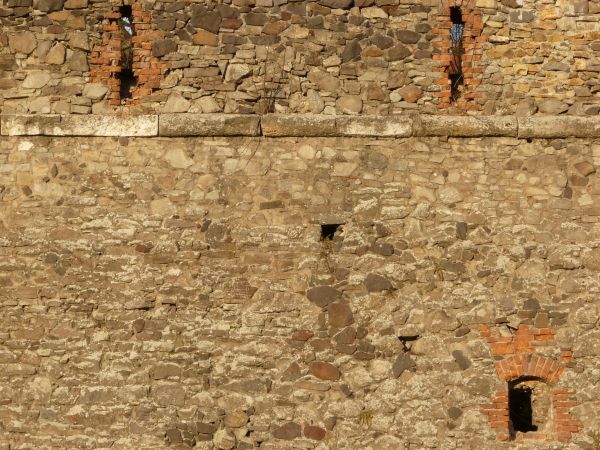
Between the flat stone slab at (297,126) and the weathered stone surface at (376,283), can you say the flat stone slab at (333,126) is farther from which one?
the weathered stone surface at (376,283)

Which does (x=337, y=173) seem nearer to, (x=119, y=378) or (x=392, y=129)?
(x=392, y=129)

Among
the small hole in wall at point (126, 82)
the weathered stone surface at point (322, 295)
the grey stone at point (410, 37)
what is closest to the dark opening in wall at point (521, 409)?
the weathered stone surface at point (322, 295)

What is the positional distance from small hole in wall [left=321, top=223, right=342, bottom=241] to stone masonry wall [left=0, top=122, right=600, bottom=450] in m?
0.08

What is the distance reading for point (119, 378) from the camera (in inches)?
250

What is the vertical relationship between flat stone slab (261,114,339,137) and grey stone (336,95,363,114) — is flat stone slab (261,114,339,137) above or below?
below

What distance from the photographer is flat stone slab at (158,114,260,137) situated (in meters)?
6.53

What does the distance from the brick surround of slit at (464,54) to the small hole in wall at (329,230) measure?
1.41 metres

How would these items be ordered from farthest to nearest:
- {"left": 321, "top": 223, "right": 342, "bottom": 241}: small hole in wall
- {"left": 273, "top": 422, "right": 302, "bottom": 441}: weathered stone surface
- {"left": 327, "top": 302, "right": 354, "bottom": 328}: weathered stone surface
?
1. {"left": 321, "top": 223, "right": 342, "bottom": 241}: small hole in wall
2. {"left": 327, "top": 302, "right": 354, "bottom": 328}: weathered stone surface
3. {"left": 273, "top": 422, "right": 302, "bottom": 441}: weathered stone surface

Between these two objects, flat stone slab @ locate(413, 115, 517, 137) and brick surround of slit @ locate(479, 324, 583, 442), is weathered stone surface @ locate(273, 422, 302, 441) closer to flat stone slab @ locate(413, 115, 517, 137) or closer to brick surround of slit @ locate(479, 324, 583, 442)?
brick surround of slit @ locate(479, 324, 583, 442)

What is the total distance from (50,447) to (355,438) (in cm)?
249

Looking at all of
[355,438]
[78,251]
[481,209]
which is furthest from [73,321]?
[481,209]

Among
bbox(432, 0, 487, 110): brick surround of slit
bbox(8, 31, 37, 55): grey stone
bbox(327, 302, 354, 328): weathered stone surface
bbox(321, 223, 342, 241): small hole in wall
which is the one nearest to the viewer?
bbox(327, 302, 354, 328): weathered stone surface

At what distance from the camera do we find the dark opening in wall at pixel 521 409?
6.65 meters

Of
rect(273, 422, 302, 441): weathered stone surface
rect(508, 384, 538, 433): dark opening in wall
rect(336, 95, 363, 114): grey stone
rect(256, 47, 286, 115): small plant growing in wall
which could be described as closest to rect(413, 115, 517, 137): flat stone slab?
rect(336, 95, 363, 114): grey stone
